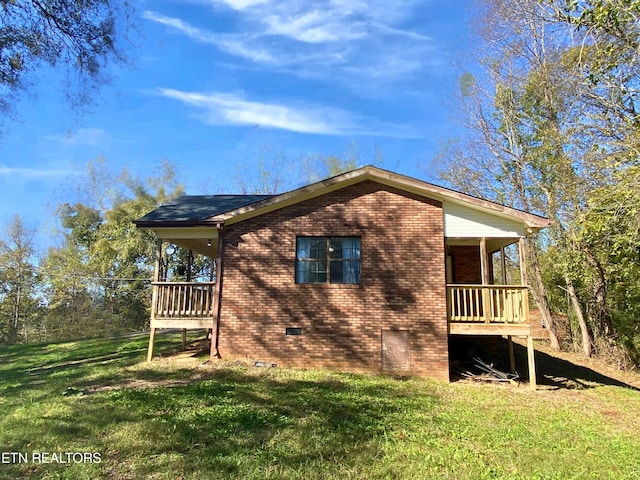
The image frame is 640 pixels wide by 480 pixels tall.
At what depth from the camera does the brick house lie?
10.0 metres

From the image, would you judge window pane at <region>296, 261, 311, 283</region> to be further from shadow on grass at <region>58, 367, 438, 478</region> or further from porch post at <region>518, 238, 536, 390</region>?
porch post at <region>518, 238, 536, 390</region>

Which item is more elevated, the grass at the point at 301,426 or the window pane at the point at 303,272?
the window pane at the point at 303,272

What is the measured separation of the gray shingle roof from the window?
199 cm

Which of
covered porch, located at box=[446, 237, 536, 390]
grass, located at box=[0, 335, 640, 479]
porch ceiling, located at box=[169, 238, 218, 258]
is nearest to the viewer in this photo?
grass, located at box=[0, 335, 640, 479]

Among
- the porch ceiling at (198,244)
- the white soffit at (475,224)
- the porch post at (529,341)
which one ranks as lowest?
the porch post at (529,341)

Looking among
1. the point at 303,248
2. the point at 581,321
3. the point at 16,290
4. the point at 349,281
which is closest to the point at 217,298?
the point at 303,248

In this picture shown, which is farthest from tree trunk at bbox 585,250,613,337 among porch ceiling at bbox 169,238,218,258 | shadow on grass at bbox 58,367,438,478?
porch ceiling at bbox 169,238,218,258

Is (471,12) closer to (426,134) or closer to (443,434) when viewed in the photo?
(426,134)

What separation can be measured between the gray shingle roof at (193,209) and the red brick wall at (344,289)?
4.00 ft

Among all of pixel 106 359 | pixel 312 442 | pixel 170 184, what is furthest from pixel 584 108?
pixel 170 184

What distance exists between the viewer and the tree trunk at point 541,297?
58.3 ft

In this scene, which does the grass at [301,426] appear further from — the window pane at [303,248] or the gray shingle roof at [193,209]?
A: the gray shingle roof at [193,209]

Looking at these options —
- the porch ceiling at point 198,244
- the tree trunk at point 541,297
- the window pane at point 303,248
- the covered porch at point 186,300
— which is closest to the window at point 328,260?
the window pane at point 303,248

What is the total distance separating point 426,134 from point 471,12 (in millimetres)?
8286
